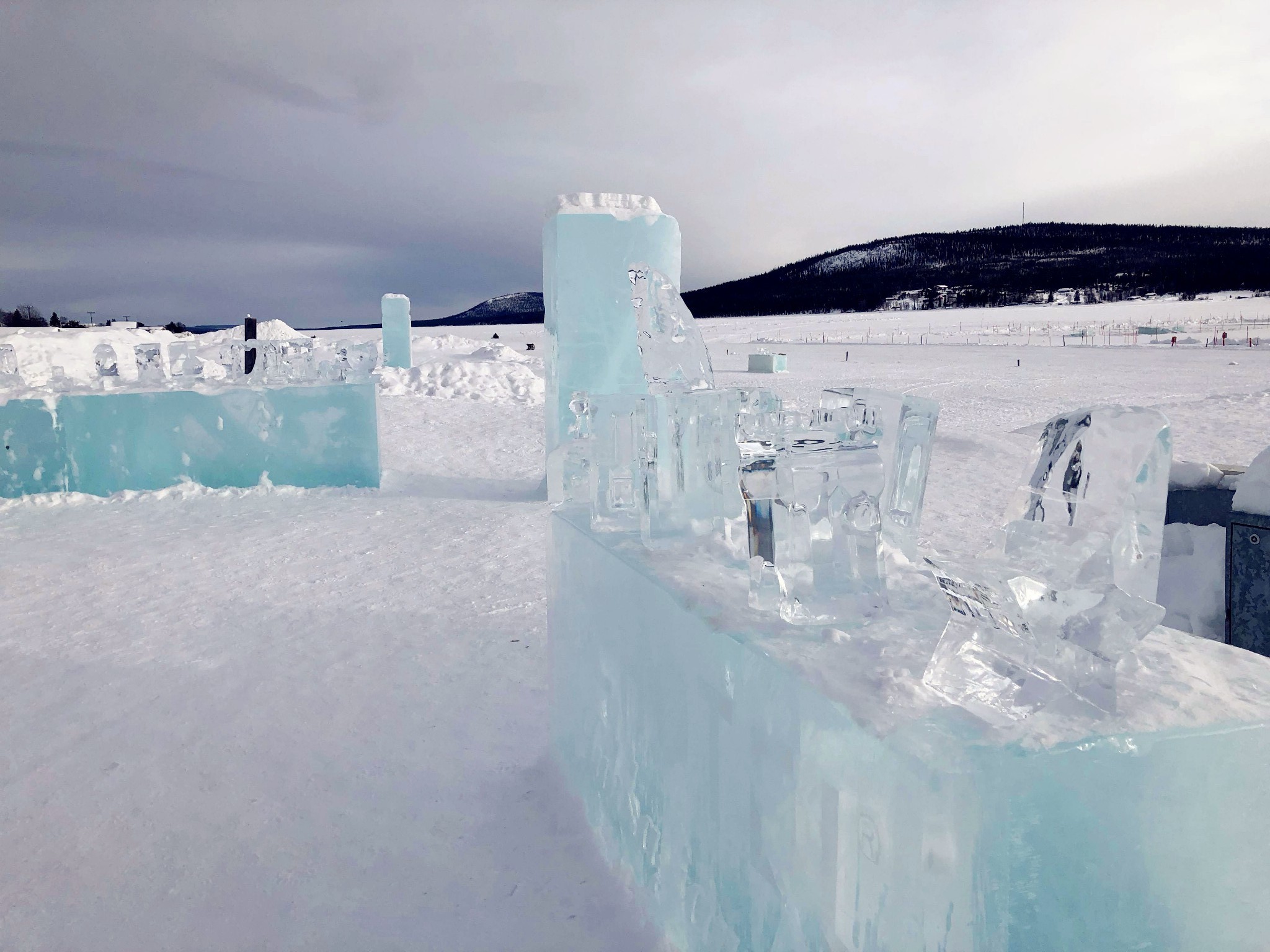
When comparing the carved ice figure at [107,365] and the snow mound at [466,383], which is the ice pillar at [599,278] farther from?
the snow mound at [466,383]

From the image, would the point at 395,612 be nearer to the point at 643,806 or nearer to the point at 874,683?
the point at 643,806

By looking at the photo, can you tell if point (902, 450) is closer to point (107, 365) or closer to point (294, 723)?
point (294, 723)

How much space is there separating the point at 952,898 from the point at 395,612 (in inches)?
125

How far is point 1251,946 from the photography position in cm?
98

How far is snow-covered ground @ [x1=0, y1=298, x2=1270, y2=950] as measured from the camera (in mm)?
1908

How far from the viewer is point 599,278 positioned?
5484 mm

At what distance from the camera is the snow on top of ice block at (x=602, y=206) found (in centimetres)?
540

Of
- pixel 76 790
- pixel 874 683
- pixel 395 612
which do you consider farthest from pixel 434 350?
pixel 874 683

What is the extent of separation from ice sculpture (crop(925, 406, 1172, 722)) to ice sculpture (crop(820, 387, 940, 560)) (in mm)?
319

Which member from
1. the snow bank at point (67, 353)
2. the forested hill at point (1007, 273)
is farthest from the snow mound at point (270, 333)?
the forested hill at point (1007, 273)

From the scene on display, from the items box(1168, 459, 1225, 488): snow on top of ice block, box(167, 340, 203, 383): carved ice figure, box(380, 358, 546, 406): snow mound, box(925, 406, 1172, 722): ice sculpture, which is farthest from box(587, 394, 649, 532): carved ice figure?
box(380, 358, 546, 406): snow mound

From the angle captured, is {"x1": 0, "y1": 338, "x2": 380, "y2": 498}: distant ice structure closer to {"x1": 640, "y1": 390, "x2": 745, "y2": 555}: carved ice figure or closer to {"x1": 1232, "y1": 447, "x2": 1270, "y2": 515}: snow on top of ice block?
{"x1": 640, "y1": 390, "x2": 745, "y2": 555}: carved ice figure

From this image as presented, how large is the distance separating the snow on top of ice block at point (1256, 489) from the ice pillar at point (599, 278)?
328 cm

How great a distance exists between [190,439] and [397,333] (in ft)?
29.5
